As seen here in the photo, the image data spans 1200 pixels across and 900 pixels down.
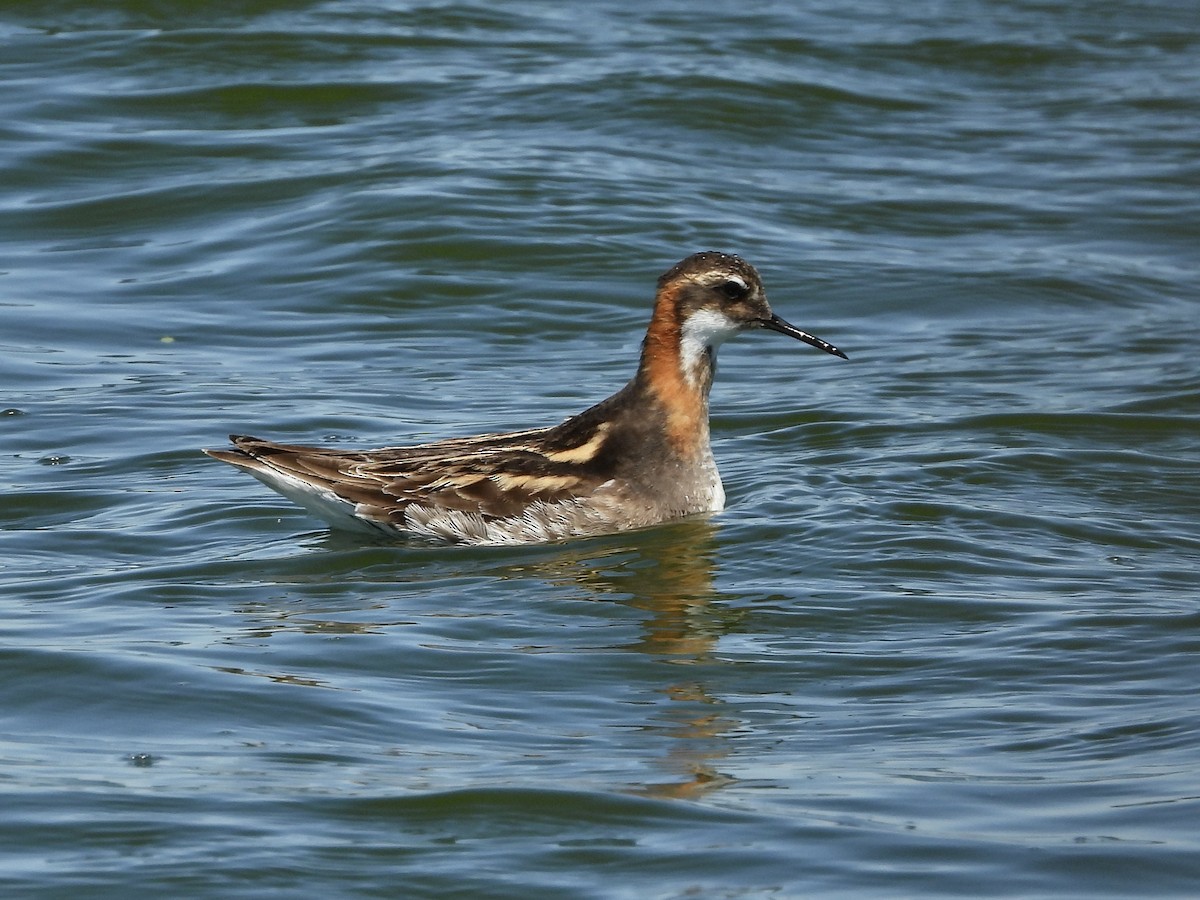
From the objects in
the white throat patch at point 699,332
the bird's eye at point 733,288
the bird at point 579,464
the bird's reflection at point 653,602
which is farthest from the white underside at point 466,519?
the bird's eye at point 733,288

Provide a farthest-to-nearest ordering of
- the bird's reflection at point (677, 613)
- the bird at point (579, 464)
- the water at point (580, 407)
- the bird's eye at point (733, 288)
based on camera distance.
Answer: the bird's eye at point (733, 288) < the bird at point (579, 464) < the bird's reflection at point (677, 613) < the water at point (580, 407)

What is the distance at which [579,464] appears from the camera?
36.3 ft

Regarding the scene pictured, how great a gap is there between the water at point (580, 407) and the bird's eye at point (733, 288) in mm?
1069

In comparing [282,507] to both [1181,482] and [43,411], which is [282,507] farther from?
[1181,482]

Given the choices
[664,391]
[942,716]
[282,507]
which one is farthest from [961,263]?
[942,716]

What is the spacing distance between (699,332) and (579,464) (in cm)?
107

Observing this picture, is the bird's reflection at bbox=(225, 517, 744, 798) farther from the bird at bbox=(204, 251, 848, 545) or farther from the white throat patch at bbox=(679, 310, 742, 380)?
the white throat patch at bbox=(679, 310, 742, 380)

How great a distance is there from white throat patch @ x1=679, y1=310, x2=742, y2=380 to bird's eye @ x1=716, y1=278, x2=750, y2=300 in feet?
0.37

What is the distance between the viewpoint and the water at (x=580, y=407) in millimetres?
7023

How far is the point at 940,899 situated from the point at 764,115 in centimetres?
1518

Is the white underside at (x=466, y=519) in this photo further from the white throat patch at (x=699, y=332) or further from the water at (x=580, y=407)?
the white throat patch at (x=699, y=332)

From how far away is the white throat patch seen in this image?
1152 cm

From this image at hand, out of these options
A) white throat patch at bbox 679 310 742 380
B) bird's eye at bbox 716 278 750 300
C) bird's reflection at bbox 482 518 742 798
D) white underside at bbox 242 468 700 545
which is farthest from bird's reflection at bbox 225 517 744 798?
bird's eye at bbox 716 278 750 300

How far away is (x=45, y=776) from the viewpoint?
287 inches
